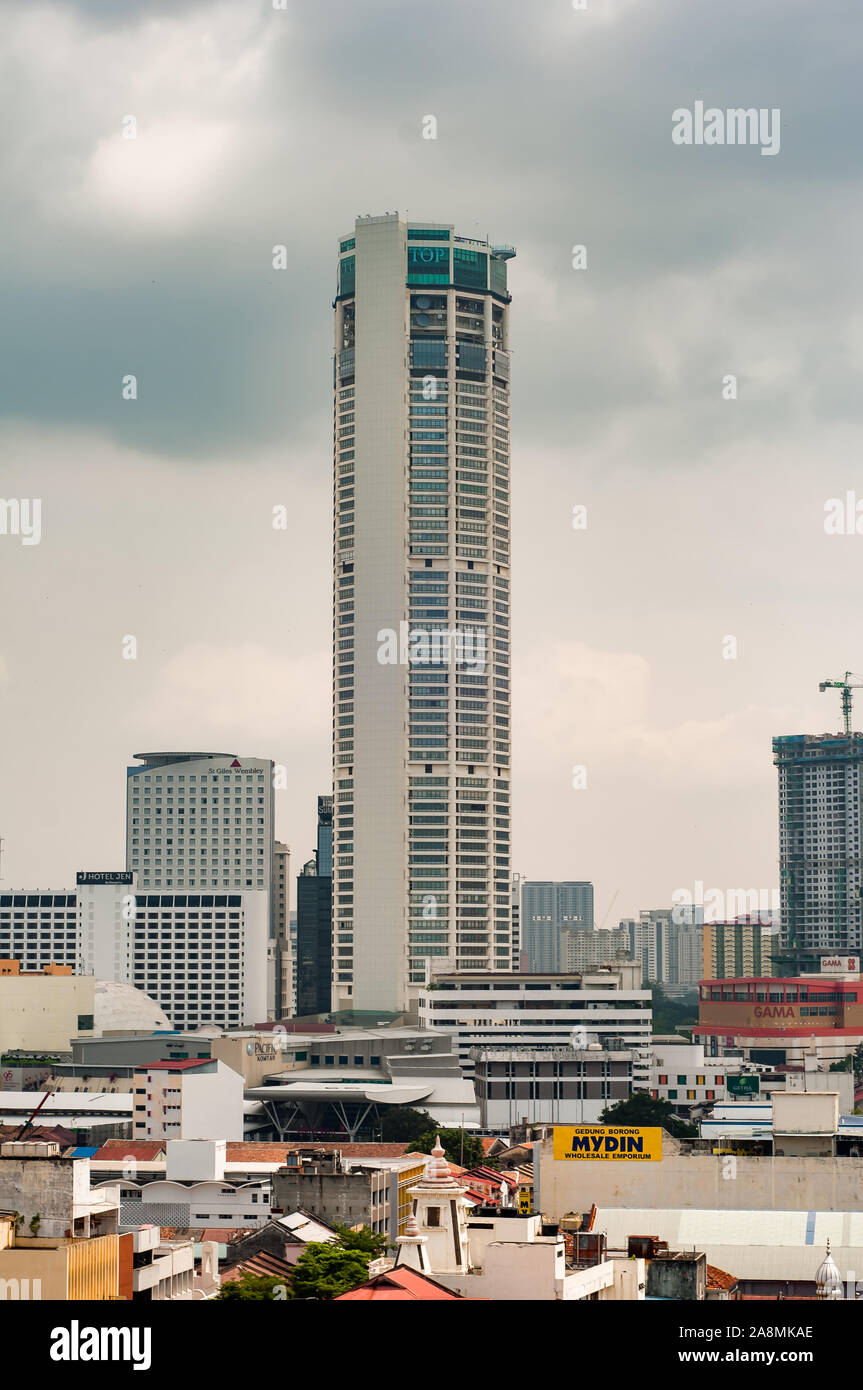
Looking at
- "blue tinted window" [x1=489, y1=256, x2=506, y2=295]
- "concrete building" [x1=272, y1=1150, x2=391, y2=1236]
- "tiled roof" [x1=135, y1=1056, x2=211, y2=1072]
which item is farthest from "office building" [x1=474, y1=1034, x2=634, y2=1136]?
"blue tinted window" [x1=489, y1=256, x2=506, y2=295]

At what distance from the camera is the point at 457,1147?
10138cm

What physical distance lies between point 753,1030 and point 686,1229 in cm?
14208

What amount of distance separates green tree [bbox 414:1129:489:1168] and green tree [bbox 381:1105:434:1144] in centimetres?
1121

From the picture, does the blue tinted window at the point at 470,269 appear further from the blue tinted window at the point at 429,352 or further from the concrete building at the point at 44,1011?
the concrete building at the point at 44,1011

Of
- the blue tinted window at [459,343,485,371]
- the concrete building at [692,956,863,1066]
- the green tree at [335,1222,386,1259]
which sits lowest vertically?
the concrete building at [692,956,863,1066]

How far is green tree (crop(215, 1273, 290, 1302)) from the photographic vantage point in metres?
48.4

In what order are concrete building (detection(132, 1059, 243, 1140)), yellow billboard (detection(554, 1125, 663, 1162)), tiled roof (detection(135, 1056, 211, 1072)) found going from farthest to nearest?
tiled roof (detection(135, 1056, 211, 1072))
concrete building (detection(132, 1059, 243, 1140))
yellow billboard (detection(554, 1125, 663, 1162))

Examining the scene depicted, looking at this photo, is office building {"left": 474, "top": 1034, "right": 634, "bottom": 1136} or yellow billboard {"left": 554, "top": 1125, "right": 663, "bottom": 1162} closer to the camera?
yellow billboard {"left": 554, "top": 1125, "right": 663, "bottom": 1162}

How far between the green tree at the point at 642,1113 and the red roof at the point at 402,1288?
85.6m

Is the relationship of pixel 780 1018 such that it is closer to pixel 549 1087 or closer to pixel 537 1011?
pixel 537 1011

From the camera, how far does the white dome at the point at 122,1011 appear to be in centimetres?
18729

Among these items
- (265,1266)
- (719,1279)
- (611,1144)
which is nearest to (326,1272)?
(265,1266)

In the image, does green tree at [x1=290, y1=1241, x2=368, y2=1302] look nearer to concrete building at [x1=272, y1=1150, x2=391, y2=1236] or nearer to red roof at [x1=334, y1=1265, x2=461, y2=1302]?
concrete building at [x1=272, y1=1150, x2=391, y2=1236]

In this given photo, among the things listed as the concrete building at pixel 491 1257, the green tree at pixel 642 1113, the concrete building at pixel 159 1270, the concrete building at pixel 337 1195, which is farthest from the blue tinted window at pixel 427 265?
the concrete building at pixel 491 1257
